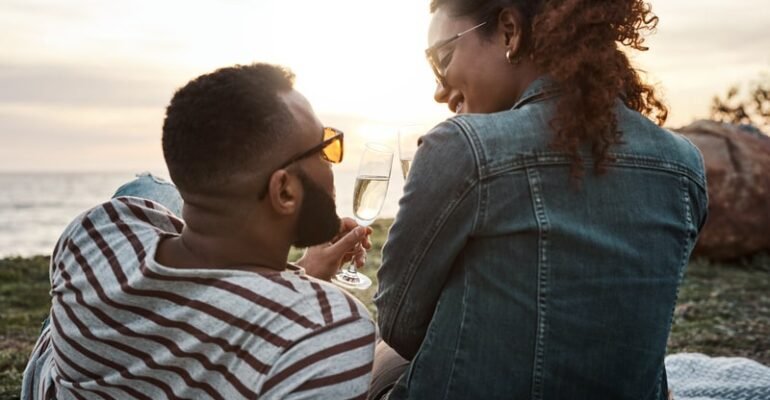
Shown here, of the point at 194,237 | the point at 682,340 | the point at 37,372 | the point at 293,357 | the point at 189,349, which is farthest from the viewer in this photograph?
the point at 682,340

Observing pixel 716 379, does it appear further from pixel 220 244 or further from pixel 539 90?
pixel 220 244

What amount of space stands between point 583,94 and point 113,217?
4.94 ft

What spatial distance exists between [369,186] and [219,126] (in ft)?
4.52

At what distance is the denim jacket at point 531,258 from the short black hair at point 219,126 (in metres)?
0.48

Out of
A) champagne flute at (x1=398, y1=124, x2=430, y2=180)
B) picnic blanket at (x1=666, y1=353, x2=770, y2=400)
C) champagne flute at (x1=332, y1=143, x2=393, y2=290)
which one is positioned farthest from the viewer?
picnic blanket at (x1=666, y1=353, x2=770, y2=400)

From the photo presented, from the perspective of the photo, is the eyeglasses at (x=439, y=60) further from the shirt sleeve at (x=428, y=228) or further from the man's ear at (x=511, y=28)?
the shirt sleeve at (x=428, y=228)

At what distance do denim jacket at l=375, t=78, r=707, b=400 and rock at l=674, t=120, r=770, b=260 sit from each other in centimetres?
959

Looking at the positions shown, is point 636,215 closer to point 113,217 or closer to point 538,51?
point 538,51

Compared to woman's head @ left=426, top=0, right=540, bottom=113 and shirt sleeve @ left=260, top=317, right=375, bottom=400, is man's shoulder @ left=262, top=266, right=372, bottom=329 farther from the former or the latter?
woman's head @ left=426, top=0, right=540, bottom=113

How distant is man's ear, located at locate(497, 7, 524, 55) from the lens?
2613 mm

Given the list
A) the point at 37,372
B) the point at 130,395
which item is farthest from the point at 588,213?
the point at 37,372

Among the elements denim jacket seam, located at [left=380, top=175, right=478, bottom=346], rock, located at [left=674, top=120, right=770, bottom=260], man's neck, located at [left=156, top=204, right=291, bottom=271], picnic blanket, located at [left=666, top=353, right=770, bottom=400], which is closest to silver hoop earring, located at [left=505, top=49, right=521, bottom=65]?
denim jacket seam, located at [left=380, top=175, right=478, bottom=346]

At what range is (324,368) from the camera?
1.87m

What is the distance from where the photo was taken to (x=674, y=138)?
2439mm
